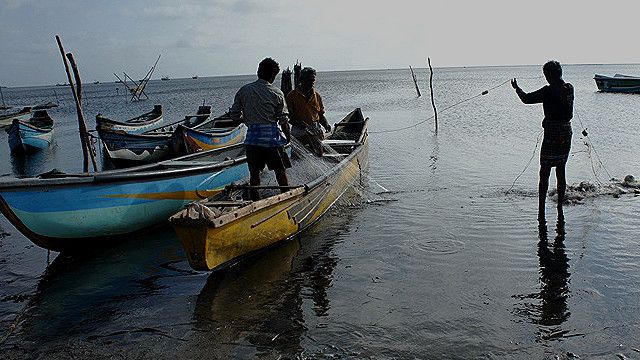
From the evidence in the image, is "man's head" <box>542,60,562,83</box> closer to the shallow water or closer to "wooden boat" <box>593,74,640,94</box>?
the shallow water

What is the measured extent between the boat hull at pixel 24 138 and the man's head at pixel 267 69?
56.0ft

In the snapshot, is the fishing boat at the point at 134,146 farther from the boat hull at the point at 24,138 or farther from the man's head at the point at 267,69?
the boat hull at the point at 24,138

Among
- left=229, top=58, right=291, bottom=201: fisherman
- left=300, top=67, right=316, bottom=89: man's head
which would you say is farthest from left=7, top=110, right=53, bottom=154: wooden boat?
left=229, top=58, right=291, bottom=201: fisherman

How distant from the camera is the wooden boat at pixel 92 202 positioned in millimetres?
6281

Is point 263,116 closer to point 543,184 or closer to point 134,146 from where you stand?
point 543,184

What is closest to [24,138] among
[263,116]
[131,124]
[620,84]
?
[131,124]

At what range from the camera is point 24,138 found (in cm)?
2005

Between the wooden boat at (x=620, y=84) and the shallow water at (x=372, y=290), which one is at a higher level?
the wooden boat at (x=620, y=84)

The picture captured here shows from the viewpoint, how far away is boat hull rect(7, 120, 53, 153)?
1988 cm

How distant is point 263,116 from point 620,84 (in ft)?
128

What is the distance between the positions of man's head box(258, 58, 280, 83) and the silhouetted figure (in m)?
4.18

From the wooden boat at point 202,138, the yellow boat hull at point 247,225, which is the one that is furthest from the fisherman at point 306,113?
the wooden boat at point 202,138

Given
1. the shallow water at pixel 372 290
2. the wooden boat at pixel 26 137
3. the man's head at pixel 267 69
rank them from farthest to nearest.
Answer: the wooden boat at pixel 26 137 → the man's head at pixel 267 69 → the shallow water at pixel 372 290

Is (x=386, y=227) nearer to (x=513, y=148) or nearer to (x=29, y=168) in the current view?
(x=513, y=148)
